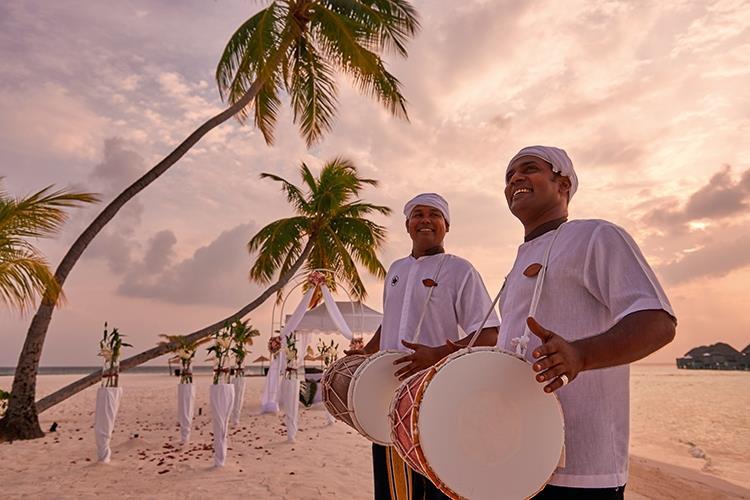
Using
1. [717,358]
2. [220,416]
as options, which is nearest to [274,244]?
[220,416]

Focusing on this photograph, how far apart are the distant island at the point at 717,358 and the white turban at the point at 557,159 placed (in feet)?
226

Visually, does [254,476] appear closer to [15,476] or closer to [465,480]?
[15,476]

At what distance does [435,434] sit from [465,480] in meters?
0.15

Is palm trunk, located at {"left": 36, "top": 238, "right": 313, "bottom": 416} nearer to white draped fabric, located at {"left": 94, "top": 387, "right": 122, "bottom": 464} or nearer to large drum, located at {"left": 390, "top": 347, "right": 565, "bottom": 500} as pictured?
Result: white draped fabric, located at {"left": 94, "top": 387, "right": 122, "bottom": 464}

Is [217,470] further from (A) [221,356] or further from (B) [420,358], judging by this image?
(B) [420,358]

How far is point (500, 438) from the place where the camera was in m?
1.58

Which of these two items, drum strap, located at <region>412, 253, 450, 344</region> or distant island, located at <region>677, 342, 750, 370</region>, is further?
distant island, located at <region>677, 342, 750, 370</region>

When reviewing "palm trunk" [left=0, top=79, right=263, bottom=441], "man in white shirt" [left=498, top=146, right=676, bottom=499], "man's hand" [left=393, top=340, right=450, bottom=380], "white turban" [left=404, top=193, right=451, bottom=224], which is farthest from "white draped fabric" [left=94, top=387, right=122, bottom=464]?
"man in white shirt" [left=498, top=146, right=676, bottom=499]

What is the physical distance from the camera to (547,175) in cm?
196

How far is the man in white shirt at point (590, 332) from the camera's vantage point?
146cm

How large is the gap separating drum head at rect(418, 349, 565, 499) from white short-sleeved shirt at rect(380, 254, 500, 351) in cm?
134

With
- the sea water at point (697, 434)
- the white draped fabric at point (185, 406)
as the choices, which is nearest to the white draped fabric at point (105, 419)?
the white draped fabric at point (185, 406)

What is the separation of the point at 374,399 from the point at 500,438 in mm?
1012

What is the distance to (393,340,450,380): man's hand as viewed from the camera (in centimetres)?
230
